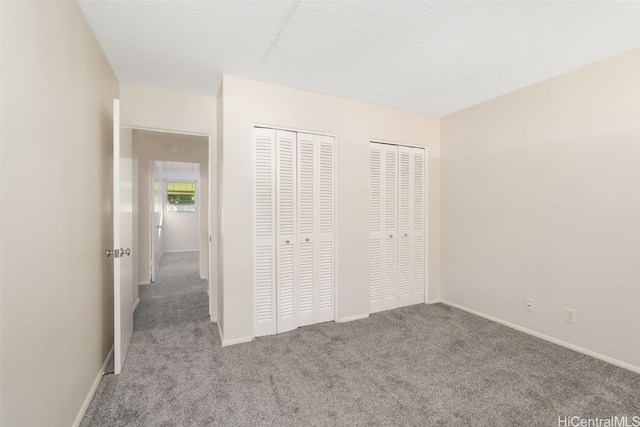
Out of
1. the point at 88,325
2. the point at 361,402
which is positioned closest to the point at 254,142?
the point at 88,325

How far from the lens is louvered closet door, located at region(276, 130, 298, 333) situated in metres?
2.77

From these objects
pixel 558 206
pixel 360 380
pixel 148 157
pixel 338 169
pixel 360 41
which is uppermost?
pixel 360 41

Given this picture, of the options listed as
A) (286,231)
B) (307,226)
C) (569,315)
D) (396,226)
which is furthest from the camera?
(396,226)

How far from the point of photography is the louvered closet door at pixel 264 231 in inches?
105

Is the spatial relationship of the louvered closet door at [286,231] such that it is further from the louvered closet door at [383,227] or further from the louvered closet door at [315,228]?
the louvered closet door at [383,227]

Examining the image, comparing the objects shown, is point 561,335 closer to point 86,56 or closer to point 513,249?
point 513,249

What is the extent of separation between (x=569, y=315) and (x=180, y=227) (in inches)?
343

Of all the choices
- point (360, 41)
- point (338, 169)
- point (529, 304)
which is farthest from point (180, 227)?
point (529, 304)

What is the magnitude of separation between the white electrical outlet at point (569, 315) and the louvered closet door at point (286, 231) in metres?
2.46

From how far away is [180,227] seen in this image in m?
8.36

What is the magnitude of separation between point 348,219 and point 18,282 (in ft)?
8.25

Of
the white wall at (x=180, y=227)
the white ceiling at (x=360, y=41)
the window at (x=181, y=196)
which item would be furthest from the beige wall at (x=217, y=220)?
the window at (x=181, y=196)

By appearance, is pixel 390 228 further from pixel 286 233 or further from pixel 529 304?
pixel 529 304

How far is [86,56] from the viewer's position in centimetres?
180
